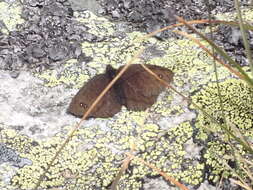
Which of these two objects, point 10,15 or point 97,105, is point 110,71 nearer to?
point 97,105

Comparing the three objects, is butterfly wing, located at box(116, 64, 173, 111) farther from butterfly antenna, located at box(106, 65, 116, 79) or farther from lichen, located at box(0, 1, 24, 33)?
lichen, located at box(0, 1, 24, 33)

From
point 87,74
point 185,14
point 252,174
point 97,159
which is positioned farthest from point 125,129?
point 185,14

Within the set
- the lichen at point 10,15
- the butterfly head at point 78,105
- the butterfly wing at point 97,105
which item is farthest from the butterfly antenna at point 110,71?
the lichen at point 10,15

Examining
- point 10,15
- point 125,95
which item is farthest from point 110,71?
point 10,15

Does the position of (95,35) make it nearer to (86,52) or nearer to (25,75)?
(86,52)

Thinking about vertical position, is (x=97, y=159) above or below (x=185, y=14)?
below

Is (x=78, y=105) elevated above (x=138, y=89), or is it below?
below
